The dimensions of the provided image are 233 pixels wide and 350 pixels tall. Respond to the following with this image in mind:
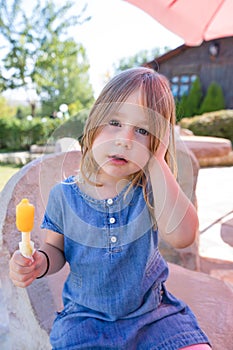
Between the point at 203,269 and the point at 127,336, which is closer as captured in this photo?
the point at 127,336

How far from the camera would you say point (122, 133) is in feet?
2.63

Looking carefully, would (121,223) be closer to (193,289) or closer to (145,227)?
(145,227)

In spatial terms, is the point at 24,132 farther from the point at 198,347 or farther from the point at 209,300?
the point at 198,347

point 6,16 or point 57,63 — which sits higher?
point 6,16

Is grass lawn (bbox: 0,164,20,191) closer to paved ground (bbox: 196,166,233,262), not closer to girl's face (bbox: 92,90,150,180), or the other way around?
paved ground (bbox: 196,166,233,262)

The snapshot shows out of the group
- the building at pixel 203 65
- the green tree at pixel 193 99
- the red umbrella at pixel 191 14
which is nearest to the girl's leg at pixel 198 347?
the red umbrella at pixel 191 14

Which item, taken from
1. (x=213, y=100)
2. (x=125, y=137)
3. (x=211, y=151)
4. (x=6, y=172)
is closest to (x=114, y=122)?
(x=125, y=137)

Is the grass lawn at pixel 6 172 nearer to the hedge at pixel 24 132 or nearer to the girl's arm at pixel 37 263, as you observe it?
the hedge at pixel 24 132

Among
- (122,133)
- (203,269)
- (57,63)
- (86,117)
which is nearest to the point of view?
(122,133)

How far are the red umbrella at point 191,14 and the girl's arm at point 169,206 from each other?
5.34ft

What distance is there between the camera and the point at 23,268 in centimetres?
80

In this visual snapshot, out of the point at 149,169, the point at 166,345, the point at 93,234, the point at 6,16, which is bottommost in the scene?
the point at 6,16

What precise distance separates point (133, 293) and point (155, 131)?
344 mm

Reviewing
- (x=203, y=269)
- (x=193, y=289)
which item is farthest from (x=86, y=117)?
(x=203, y=269)
